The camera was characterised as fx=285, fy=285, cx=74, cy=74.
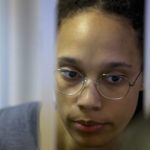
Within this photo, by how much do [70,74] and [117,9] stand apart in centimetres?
23

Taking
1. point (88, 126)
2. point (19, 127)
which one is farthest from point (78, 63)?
point (19, 127)

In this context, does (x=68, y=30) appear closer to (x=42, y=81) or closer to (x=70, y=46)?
(x=70, y=46)

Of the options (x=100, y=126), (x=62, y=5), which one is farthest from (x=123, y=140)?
(x=62, y=5)

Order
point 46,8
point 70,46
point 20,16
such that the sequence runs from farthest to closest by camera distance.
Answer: point 20,16 < point 70,46 < point 46,8

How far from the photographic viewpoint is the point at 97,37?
0.74 m

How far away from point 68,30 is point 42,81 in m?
0.21

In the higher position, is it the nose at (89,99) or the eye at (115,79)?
the eye at (115,79)

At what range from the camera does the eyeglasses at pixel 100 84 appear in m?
0.73

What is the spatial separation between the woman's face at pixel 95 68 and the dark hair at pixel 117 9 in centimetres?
1

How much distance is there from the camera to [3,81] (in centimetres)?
88

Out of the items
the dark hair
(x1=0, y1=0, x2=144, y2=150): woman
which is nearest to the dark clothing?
(x1=0, y1=0, x2=144, y2=150): woman

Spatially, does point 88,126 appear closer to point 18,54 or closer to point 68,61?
point 68,61

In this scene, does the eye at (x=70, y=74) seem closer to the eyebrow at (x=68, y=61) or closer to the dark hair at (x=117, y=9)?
the eyebrow at (x=68, y=61)

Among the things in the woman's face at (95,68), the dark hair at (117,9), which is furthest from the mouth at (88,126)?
the dark hair at (117,9)
